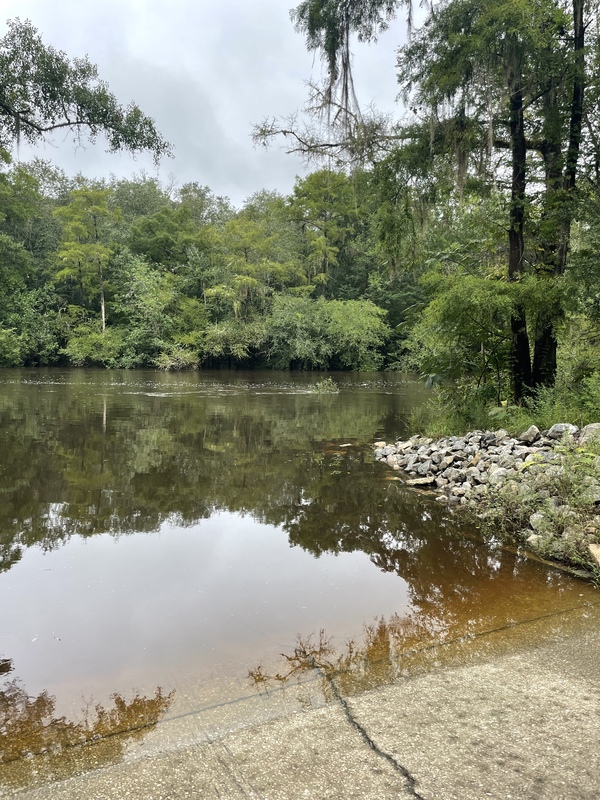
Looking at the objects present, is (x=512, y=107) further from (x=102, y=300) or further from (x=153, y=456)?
(x=102, y=300)

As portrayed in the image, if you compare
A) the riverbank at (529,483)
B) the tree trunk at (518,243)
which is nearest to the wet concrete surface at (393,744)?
the riverbank at (529,483)

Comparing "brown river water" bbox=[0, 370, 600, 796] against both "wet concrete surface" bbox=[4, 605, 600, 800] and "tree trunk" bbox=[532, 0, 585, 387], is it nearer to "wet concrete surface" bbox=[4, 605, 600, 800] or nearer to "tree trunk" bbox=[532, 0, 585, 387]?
"wet concrete surface" bbox=[4, 605, 600, 800]

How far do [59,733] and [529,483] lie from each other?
15.9 feet

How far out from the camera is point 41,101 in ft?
28.2

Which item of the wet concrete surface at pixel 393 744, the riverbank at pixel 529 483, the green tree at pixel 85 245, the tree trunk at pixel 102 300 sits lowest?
the wet concrete surface at pixel 393 744

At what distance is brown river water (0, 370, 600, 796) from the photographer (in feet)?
8.80

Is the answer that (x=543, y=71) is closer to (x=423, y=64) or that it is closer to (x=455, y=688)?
(x=423, y=64)

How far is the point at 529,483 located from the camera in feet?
18.4

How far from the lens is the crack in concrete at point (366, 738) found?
6.53 ft

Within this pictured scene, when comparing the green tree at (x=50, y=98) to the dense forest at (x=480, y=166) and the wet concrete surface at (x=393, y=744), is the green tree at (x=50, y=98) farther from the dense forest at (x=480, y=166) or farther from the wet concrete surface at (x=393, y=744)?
the wet concrete surface at (x=393, y=744)

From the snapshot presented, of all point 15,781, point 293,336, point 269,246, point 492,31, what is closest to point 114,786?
point 15,781

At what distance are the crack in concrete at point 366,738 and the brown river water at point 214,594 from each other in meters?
0.07

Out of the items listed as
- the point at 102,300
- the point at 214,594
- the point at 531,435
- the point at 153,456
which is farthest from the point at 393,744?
the point at 102,300

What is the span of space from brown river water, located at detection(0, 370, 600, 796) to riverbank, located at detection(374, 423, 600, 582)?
279mm
